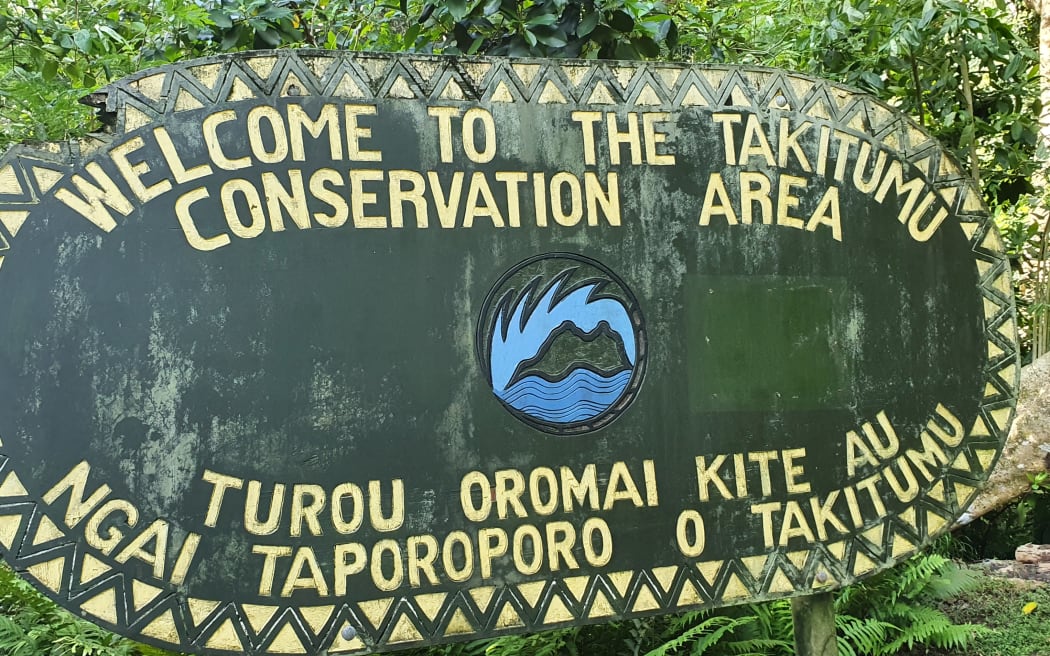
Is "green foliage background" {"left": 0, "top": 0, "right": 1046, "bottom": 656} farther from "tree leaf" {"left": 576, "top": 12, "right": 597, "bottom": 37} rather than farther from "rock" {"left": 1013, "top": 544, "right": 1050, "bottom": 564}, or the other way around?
"rock" {"left": 1013, "top": 544, "right": 1050, "bottom": 564}

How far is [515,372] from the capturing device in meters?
2.77

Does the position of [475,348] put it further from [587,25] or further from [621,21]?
[621,21]

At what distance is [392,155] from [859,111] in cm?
167

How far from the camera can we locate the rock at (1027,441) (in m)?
5.29

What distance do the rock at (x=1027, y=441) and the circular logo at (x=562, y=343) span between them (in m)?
3.45

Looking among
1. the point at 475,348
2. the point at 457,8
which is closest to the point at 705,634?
the point at 475,348

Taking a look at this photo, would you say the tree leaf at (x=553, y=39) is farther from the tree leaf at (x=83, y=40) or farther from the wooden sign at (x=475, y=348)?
the tree leaf at (x=83, y=40)

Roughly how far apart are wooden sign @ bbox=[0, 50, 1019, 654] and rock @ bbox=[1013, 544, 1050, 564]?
2.76m

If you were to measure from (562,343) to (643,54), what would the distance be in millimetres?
1679

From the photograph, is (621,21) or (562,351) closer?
(562,351)

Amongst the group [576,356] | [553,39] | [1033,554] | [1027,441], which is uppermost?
[553,39]

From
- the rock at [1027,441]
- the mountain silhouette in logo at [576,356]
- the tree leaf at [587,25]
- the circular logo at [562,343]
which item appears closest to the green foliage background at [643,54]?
the tree leaf at [587,25]

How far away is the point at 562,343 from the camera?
282 centimetres

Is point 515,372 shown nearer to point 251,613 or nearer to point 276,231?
point 276,231
